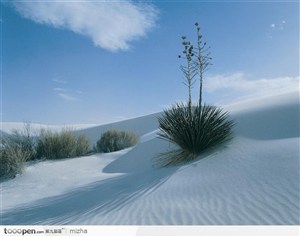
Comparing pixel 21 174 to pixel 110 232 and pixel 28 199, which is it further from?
pixel 110 232

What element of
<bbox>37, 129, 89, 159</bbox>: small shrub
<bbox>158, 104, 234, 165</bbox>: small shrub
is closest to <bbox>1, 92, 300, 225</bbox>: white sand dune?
<bbox>158, 104, 234, 165</bbox>: small shrub

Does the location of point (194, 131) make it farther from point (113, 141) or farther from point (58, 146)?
point (113, 141)

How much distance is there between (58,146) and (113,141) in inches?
137

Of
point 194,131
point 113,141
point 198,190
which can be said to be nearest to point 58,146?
point 113,141

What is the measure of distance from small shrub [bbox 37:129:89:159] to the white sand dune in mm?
1990

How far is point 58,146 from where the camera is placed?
1216 cm

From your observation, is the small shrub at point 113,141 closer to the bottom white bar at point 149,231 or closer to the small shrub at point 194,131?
the small shrub at point 194,131

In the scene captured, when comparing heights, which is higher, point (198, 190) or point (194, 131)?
point (194, 131)

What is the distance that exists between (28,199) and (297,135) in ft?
19.2

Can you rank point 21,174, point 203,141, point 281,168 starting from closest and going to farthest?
1. point 281,168
2. point 203,141
3. point 21,174

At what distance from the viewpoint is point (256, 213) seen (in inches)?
175

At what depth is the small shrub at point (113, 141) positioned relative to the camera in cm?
1505

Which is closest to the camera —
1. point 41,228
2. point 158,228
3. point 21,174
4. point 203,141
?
point 158,228

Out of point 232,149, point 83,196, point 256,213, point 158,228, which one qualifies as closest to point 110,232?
point 158,228
